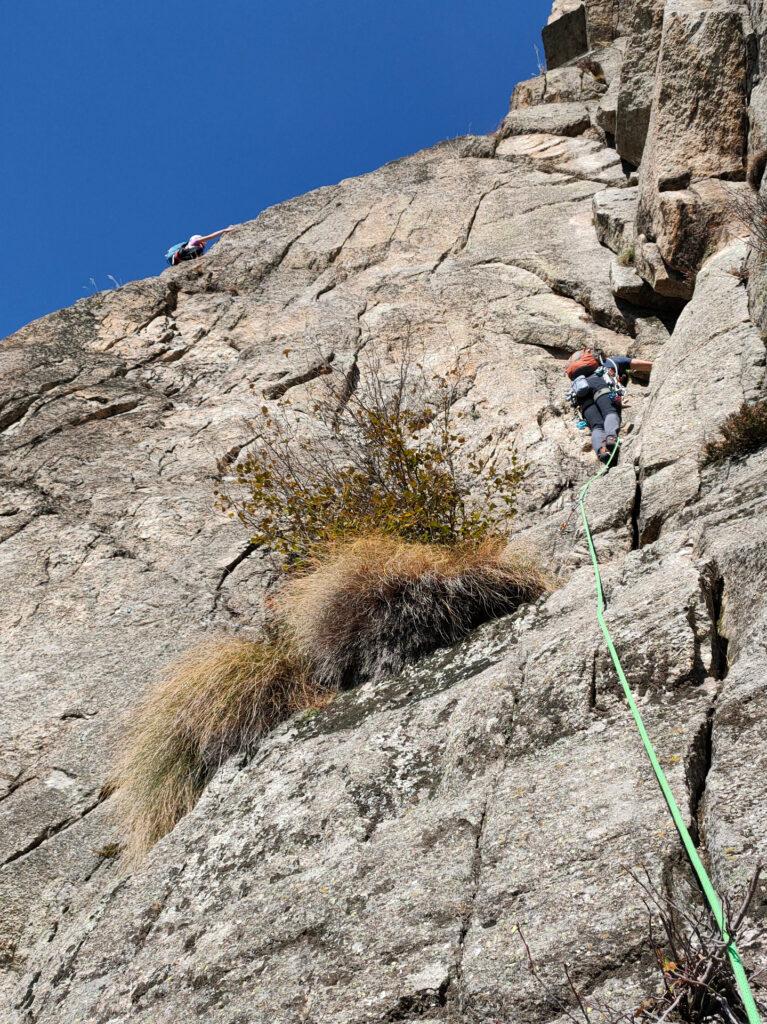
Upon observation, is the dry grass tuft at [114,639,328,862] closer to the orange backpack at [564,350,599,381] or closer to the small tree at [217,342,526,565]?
the small tree at [217,342,526,565]

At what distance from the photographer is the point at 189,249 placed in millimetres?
16672

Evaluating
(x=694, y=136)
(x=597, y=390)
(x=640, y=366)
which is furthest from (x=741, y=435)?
(x=694, y=136)

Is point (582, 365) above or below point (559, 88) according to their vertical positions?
below

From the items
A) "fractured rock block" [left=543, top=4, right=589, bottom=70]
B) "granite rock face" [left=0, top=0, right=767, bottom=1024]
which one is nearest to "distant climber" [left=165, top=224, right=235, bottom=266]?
"granite rock face" [left=0, top=0, right=767, bottom=1024]

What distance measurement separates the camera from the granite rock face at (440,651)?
3.92 m

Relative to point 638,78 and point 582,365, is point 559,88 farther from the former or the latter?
point 582,365

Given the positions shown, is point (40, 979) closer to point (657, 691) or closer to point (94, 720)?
point (94, 720)

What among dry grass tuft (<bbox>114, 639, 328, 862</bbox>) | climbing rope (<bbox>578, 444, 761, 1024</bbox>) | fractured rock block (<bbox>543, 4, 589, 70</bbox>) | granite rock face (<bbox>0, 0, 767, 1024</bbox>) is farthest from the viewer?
fractured rock block (<bbox>543, 4, 589, 70</bbox>)

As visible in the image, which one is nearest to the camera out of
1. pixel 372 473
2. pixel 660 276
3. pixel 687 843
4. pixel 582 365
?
pixel 687 843

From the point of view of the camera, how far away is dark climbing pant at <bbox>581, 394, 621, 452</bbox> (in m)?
9.10

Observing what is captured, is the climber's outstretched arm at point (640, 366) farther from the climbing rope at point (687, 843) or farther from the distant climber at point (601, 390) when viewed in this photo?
the climbing rope at point (687, 843)

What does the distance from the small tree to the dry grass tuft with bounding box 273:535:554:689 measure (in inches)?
27.9

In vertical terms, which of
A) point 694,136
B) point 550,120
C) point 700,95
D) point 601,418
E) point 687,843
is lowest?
point 687,843

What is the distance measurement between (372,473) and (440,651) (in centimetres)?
287
